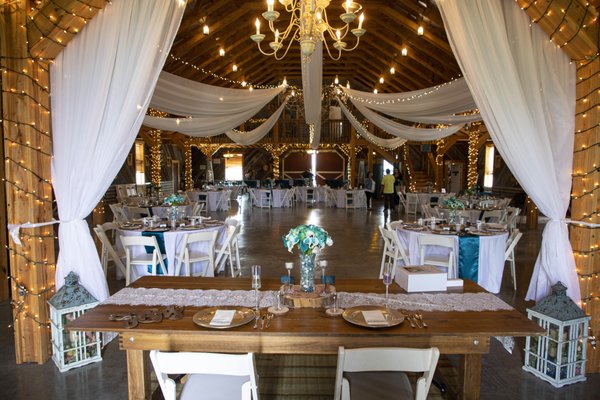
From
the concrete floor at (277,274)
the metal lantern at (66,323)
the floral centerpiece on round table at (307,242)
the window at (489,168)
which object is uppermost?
the window at (489,168)

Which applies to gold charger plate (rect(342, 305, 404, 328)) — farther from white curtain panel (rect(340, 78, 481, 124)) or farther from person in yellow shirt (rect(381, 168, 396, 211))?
person in yellow shirt (rect(381, 168, 396, 211))

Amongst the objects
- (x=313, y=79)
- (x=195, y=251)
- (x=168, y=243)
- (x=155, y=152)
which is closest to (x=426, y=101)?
(x=313, y=79)

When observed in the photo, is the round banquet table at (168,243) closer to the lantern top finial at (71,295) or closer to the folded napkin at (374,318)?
the lantern top finial at (71,295)

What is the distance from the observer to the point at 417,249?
5.29m

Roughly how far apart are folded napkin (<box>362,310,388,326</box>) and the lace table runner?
0.20m

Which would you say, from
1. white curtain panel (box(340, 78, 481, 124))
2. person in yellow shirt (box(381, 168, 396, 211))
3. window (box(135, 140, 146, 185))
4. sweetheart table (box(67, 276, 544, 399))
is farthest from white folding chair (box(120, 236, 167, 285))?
window (box(135, 140, 146, 185))

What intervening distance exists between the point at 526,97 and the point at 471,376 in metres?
2.14

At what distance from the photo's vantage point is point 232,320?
2.21 meters

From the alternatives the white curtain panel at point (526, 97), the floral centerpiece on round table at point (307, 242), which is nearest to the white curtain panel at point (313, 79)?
the white curtain panel at point (526, 97)

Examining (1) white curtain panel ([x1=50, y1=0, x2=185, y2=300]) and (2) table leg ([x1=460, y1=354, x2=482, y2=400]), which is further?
(1) white curtain panel ([x1=50, y1=0, x2=185, y2=300])

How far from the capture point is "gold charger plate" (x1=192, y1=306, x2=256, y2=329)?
215 centimetres

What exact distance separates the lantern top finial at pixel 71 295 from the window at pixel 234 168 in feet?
67.3

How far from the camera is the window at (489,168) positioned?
57.5 ft

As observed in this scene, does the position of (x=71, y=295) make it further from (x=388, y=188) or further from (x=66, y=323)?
(x=388, y=188)
